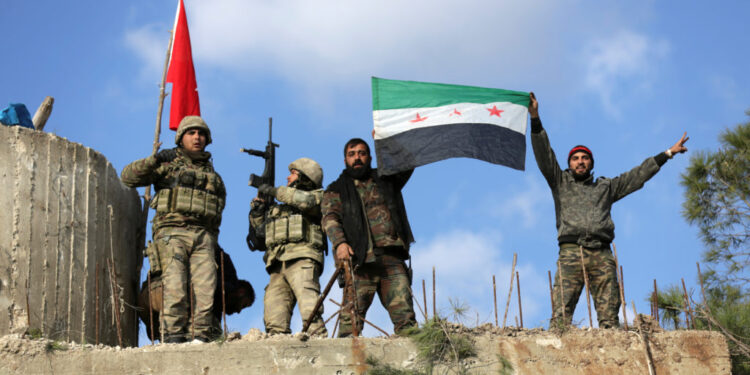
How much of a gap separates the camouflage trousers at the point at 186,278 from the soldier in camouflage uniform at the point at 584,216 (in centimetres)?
252

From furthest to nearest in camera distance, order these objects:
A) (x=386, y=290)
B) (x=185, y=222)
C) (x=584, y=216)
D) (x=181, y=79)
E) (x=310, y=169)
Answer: (x=181, y=79), (x=310, y=169), (x=584, y=216), (x=185, y=222), (x=386, y=290)

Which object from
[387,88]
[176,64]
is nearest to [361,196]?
[387,88]

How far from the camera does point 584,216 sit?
7301 millimetres

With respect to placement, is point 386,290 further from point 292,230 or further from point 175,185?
point 175,185

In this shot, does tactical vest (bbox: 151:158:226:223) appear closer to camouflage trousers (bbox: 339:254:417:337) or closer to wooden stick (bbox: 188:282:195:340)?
wooden stick (bbox: 188:282:195:340)

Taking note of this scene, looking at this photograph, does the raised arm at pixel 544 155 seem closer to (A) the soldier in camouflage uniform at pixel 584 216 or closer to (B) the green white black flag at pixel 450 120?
(A) the soldier in camouflage uniform at pixel 584 216

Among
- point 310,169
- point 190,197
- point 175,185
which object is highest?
point 310,169

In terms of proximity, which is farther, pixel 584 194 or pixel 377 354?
pixel 584 194

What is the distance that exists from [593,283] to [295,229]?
7.61 ft

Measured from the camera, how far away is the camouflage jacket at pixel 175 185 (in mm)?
7156

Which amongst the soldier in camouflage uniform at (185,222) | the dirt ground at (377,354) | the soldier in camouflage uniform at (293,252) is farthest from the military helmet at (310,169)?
the dirt ground at (377,354)

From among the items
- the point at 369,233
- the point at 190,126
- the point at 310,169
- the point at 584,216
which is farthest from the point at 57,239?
the point at 584,216

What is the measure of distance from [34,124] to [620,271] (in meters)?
4.67

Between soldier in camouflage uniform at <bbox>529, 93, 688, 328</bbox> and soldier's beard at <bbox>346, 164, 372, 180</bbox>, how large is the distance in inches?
53.2
